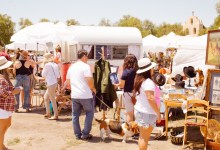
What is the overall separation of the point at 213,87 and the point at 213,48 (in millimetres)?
933

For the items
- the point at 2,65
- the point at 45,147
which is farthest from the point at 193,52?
the point at 2,65

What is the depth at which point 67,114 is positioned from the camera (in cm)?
986

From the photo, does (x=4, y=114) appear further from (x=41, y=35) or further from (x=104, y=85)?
(x=41, y=35)

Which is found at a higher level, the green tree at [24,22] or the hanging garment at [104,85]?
the green tree at [24,22]

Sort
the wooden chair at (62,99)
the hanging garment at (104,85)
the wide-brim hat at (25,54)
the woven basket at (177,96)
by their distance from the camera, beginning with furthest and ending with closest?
the wooden chair at (62,99) < the wide-brim hat at (25,54) < the hanging garment at (104,85) < the woven basket at (177,96)

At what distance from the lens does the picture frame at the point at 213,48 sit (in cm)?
730

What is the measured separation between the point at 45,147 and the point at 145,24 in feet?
243

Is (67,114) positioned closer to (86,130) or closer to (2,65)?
(86,130)

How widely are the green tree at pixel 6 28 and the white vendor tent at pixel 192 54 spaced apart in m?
48.0

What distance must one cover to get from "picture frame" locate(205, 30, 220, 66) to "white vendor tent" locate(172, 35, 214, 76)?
652 cm

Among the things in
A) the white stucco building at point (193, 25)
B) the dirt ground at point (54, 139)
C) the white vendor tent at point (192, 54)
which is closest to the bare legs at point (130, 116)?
the dirt ground at point (54, 139)

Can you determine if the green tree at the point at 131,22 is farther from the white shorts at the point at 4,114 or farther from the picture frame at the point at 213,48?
the white shorts at the point at 4,114

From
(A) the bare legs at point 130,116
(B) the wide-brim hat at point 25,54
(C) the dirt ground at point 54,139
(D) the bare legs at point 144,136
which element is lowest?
(C) the dirt ground at point 54,139

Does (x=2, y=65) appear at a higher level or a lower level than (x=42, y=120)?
higher
